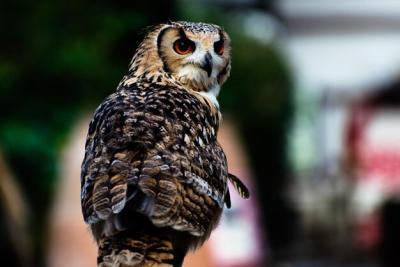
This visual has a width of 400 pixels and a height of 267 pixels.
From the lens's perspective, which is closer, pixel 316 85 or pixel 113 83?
pixel 113 83

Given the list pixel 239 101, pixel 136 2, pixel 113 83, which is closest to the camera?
pixel 136 2

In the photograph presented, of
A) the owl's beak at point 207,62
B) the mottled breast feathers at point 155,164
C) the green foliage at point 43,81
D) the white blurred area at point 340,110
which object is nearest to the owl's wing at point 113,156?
the mottled breast feathers at point 155,164

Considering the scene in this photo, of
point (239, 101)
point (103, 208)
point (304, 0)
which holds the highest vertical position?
point (304, 0)

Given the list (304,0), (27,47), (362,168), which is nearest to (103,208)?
(27,47)

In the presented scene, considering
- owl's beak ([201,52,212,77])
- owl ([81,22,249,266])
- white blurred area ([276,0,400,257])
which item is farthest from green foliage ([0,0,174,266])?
owl's beak ([201,52,212,77])

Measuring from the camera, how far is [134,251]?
15.3 ft

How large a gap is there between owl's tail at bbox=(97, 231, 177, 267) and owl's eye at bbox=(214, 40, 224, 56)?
0.82 meters

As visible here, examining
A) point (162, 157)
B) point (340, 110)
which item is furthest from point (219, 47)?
point (340, 110)

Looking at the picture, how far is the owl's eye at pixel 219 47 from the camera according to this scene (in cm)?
527

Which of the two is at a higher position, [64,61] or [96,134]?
[64,61]

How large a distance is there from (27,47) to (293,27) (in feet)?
54.9

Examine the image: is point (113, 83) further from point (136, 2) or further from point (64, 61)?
point (136, 2)

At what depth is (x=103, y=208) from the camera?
4.65 m

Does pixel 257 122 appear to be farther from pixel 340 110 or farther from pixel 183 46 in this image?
pixel 183 46
